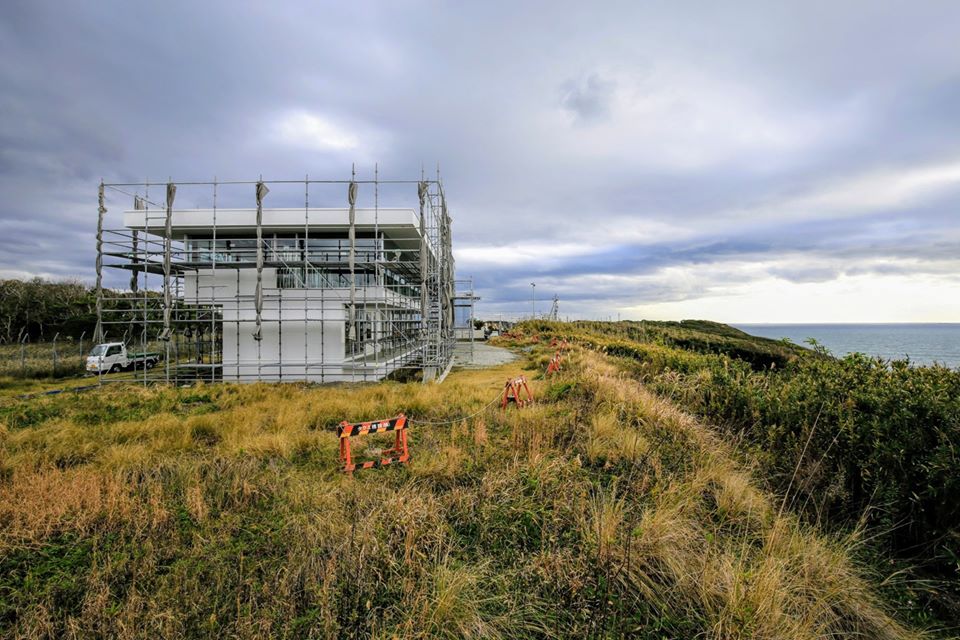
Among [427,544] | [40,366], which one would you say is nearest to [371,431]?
[427,544]

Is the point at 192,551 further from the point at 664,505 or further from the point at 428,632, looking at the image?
the point at 664,505

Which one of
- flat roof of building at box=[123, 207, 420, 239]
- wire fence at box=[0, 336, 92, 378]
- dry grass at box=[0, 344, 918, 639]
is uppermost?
flat roof of building at box=[123, 207, 420, 239]

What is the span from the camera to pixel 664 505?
4516mm

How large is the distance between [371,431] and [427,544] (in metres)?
2.28

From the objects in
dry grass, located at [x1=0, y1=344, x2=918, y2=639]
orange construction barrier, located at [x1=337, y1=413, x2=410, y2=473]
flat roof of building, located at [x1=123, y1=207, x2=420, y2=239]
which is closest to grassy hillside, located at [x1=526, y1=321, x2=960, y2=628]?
dry grass, located at [x1=0, y1=344, x2=918, y2=639]

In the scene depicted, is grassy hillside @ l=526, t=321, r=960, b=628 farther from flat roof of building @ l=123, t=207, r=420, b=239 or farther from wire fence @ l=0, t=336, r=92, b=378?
wire fence @ l=0, t=336, r=92, b=378

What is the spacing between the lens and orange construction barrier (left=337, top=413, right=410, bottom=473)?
19.4 feet

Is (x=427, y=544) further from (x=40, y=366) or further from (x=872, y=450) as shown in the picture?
(x=40, y=366)

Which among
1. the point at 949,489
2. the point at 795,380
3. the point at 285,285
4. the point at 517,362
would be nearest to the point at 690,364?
the point at 795,380

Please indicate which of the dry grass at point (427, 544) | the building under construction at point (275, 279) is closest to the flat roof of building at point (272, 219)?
the building under construction at point (275, 279)

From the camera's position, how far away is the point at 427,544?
3.89 m

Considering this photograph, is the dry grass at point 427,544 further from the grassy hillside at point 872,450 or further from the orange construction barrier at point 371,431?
the grassy hillside at point 872,450

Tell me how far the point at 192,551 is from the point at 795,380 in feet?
29.1

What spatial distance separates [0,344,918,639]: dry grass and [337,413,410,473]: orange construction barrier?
23cm
